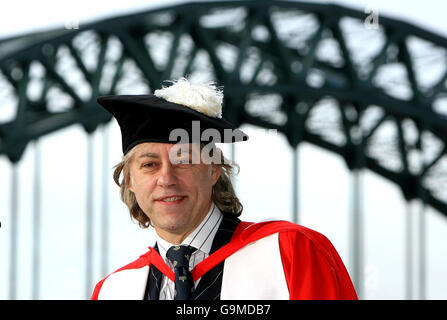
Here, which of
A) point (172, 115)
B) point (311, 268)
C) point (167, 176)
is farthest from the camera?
point (172, 115)

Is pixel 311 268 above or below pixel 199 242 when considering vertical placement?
below

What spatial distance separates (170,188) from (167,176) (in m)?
0.04

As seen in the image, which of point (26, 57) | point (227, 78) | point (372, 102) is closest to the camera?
point (26, 57)

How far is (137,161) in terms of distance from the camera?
3.09 metres

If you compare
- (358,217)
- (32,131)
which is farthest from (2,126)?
(358,217)

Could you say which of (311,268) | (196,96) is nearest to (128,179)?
(196,96)

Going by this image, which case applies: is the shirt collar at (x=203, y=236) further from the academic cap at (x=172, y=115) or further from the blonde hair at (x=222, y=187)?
the academic cap at (x=172, y=115)

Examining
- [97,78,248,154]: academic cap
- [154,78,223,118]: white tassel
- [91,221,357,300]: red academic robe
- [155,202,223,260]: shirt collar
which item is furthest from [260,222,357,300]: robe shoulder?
[154,78,223,118]: white tassel

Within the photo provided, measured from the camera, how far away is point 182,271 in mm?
3021

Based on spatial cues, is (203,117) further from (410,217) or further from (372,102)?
(410,217)

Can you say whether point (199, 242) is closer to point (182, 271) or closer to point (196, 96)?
point (182, 271)

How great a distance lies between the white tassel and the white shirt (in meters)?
0.33
